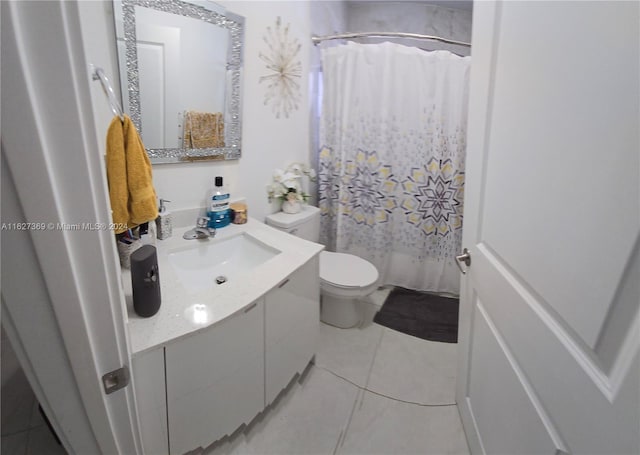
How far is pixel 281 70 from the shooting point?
72.0 inches

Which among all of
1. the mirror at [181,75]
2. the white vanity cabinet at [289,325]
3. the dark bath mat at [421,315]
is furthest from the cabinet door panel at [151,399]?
the dark bath mat at [421,315]

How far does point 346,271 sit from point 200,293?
1084 mm

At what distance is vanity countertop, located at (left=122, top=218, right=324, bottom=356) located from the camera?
33.4 inches

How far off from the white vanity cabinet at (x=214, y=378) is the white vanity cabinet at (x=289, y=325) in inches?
2.2

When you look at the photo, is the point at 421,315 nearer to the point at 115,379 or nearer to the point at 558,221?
the point at 558,221

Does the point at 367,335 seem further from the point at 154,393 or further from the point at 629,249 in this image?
the point at 629,249

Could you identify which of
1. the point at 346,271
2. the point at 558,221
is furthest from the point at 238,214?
the point at 558,221

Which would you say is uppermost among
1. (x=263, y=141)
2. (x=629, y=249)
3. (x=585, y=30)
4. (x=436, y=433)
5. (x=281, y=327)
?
(x=585, y=30)

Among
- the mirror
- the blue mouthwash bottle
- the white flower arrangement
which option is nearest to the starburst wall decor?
the mirror

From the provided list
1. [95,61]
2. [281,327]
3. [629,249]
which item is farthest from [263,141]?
[629,249]

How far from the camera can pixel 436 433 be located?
1343mm

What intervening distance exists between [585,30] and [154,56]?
1.43 metres

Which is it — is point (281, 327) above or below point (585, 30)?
below

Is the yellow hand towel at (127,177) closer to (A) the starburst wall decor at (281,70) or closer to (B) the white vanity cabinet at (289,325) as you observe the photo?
(B) the white vanity cabinet at (289,325)
